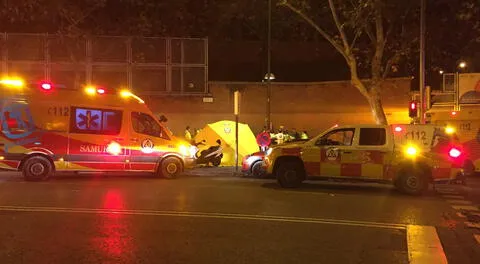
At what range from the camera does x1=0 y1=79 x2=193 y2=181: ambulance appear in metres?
15.2

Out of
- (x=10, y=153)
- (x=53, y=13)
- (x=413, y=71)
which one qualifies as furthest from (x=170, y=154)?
(x=413, y=71)

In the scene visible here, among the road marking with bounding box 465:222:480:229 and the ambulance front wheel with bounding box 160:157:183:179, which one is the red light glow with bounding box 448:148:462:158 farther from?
the ambulance front wheel with bounding box 160:157:183:179

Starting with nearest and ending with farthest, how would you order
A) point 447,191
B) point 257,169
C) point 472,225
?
point 472,225 < point 447,191 < point 257,169

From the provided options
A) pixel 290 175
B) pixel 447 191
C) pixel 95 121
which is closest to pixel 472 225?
pixel 447 191

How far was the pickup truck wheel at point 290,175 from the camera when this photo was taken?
1438cm

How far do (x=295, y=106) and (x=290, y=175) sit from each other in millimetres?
15318

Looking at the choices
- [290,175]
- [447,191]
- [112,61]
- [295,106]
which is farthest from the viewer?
[295,106]

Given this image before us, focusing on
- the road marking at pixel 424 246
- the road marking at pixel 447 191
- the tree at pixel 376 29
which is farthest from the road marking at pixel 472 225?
the tree at pixel 376 29

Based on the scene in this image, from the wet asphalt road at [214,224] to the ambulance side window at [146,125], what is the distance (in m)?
2.25

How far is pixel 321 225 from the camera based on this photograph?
9.17 metres

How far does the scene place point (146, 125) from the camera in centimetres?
1627

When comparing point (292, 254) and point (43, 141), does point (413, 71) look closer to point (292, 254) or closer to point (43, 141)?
point (43, 141)

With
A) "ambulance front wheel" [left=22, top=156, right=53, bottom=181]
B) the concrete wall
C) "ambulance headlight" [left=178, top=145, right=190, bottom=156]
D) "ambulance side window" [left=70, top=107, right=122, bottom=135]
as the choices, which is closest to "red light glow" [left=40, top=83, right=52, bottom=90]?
"ambulance side window" [left=70, top=107, right=122, bottom=135]

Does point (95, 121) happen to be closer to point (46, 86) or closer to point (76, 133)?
point (76, 133)
